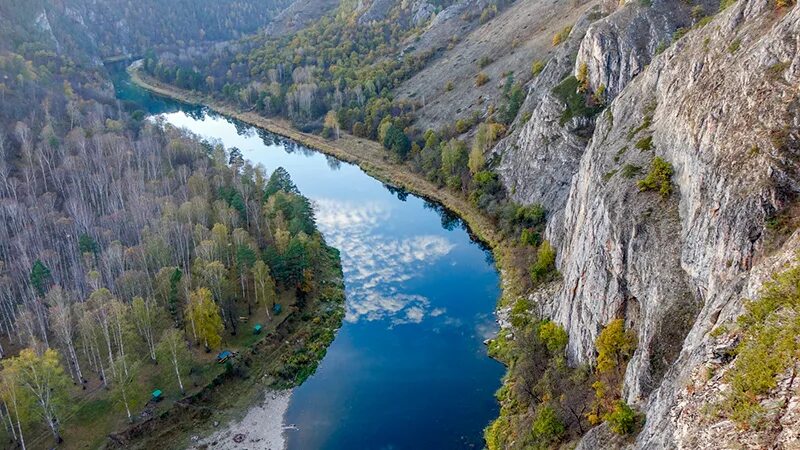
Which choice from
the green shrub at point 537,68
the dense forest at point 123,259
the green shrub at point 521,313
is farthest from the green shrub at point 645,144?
the green shrub at point 537,68

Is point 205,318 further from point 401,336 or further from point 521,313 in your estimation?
point 521,313

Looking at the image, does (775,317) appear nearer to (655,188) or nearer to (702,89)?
(655,188)

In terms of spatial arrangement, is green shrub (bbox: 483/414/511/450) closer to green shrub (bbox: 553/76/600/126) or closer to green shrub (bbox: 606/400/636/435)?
green shrub (bbox: 606/400/636/435)

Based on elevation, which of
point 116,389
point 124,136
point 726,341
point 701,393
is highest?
point 726,341

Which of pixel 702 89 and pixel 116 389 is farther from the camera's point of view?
pixel 116 389

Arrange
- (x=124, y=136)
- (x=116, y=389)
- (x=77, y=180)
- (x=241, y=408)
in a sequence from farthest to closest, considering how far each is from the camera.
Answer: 1. (x=124, y=136)
2. (x=77, y=180)
3. (x=241, y=408)
4. (x=116, y=389)

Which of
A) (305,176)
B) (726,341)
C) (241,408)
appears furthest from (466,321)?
(305,176)

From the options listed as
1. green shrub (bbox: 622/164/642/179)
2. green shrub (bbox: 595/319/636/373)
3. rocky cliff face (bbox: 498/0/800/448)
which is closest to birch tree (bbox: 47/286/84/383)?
rocky cliff face (bbox: 498/0/800/448)
